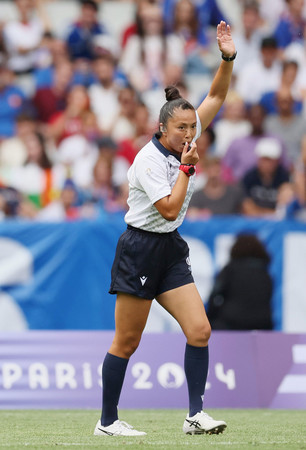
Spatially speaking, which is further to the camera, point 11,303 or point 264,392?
point 11,303

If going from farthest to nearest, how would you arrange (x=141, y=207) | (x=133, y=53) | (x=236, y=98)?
1. (x=133, y=53)
2. (x=236, y=98)
3. (x=141, y=207)

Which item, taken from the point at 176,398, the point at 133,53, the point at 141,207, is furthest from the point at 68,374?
the point at 133,53

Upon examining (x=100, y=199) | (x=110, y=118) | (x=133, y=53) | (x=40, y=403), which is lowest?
(x=40, y=403)

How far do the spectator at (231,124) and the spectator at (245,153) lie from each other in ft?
1.44

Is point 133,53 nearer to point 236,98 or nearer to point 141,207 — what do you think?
point 236,98

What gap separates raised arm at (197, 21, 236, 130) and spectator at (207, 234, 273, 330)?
351 cm

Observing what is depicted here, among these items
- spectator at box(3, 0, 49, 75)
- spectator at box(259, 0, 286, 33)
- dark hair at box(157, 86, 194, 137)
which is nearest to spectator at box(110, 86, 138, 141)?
spectator at box(3, 0, 49, 75)

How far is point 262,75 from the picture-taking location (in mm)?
14102

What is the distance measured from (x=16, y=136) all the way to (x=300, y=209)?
4418 mm

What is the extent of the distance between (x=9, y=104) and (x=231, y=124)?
3.15 metres

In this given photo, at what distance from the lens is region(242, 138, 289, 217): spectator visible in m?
11.0

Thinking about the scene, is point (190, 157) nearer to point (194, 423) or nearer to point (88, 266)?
point (194, 423)

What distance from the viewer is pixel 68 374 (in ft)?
27.2

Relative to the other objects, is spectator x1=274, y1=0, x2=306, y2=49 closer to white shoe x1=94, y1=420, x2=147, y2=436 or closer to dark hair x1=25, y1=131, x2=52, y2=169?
dark hair x1=25, y1=131, x2=52, y2=169
